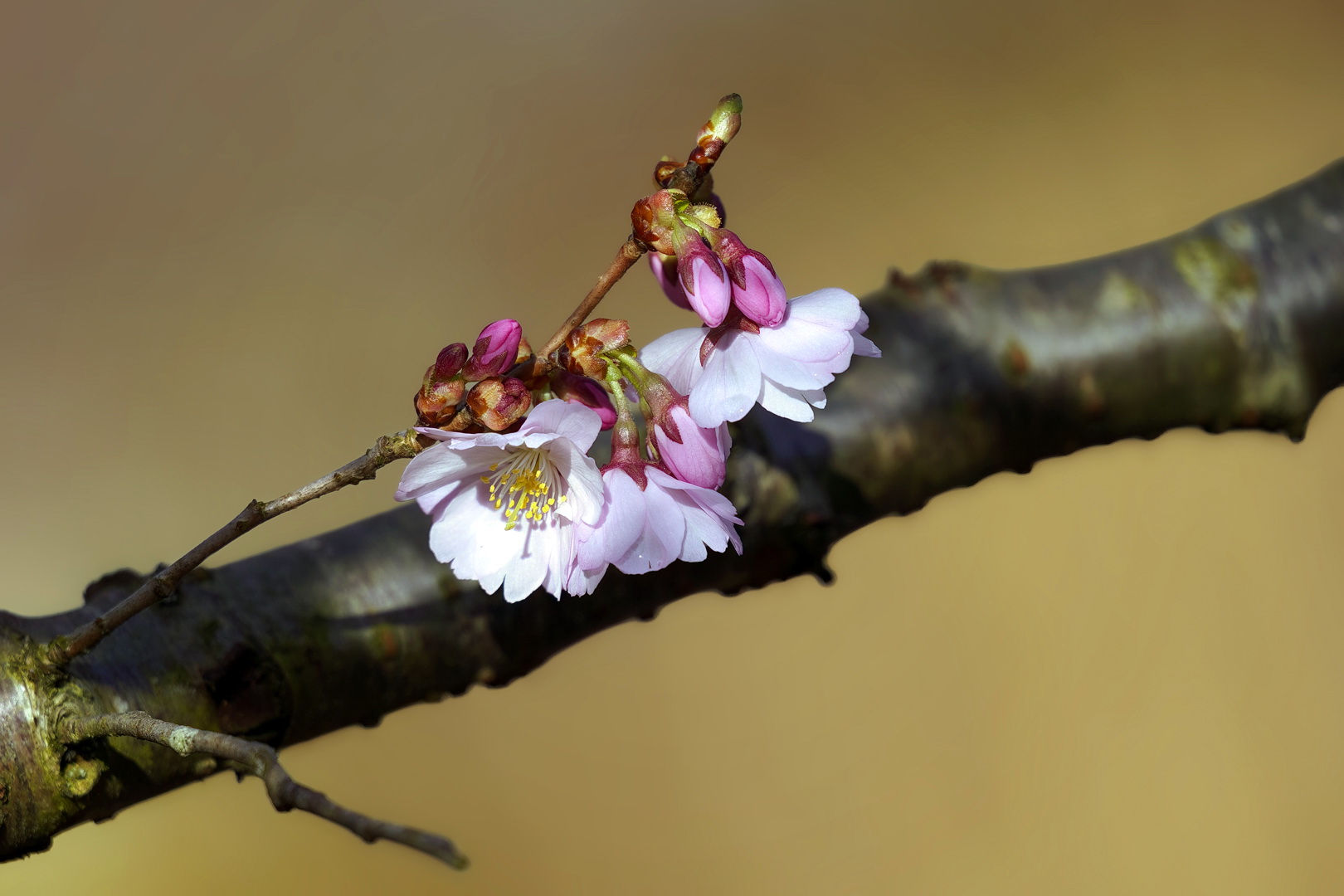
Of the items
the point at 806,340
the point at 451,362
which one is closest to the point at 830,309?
the point at 806,340

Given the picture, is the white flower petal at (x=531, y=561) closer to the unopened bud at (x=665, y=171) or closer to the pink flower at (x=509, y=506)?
the pink flower at (x=509, y=506)

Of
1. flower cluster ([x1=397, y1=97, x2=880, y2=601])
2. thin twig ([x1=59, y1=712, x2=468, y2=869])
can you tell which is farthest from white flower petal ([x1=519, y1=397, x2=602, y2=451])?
thin twig ([x1=59, y1=712, x2=468, y2=869])

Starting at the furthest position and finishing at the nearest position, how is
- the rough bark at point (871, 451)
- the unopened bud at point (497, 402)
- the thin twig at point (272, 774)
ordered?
the rough bark at point (871, 451) < the unopened bud at point (497, 402) < the thin twig at point (272, 774)

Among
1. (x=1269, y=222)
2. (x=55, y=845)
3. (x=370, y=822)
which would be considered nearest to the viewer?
(x=370, y=822)

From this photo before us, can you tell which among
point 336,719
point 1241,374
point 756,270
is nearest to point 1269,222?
point 1241,374

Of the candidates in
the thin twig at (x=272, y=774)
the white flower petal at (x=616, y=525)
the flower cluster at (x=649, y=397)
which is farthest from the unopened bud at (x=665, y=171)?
the thin twig at (x=272, y=774)

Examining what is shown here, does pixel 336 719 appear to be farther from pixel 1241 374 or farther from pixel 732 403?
pixel 1241 374

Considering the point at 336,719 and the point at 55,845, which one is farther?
the point at 55,845

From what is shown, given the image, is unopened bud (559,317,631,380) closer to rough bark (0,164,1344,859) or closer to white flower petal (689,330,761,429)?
white flower petal (689,330,761,429)
